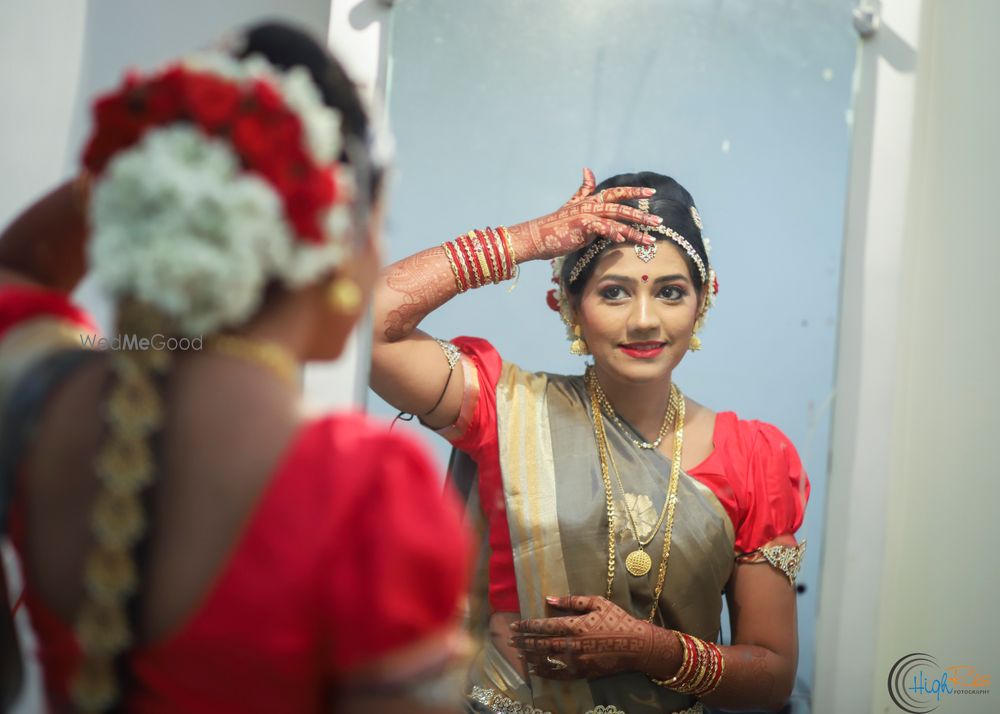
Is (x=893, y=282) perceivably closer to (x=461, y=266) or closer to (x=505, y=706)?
(x=461, y=266)

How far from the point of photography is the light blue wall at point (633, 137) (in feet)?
7.95

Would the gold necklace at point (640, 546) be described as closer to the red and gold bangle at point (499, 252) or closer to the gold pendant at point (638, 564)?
the gold pendant at point (638, 564)

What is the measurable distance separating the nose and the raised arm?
13cm

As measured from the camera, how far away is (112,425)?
3.52 feet

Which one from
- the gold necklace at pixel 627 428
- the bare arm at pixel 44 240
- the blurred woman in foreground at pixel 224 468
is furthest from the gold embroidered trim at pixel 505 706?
the bare arm at pixel 44 240

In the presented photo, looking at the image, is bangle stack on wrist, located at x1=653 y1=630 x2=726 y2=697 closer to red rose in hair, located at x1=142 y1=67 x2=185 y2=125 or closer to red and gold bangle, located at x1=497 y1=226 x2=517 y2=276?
red and gold bangle, located at x1=497 y1=226 x2=517 y2=276

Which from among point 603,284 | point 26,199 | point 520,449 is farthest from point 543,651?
point 26,199

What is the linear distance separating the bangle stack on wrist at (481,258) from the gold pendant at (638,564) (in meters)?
0.67

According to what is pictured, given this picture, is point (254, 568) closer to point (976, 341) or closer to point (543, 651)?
point (543, 651)

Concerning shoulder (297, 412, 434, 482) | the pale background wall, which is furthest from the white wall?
shoulder (297, 412, 434, 482)

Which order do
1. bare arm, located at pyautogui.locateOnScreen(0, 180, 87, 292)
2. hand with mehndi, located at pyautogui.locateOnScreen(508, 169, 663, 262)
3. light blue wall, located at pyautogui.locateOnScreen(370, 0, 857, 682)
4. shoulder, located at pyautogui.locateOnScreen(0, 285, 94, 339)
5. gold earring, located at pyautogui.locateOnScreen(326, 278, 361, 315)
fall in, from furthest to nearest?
1. light blue wall, located at pyautogui.locateOnScreen(370, 0, 857, 682)
2. hand with mehndi, located at pyautogui.locateOnScreen(508, 169, 663, 262)
3. bare arm, located at pyautogui.locateOnScreen(0, 180, 87, 292)
4. shoulder, located at pyautogui.locateOnScreen(0, 285, 94, 339)
5. gold earring, located at pyautogui.locateOnScreen(326, 278, 361, 315)

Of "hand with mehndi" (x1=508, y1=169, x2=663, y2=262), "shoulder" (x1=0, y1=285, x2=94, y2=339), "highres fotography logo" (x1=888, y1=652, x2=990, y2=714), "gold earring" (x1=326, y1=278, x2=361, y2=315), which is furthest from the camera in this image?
"highres fotography logo" (x1=888, y1=652, x2=990, y2=714)

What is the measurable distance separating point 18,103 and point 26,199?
0.22m

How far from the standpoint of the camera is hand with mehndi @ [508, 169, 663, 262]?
231 centimetres
